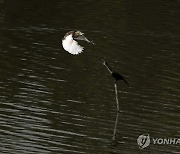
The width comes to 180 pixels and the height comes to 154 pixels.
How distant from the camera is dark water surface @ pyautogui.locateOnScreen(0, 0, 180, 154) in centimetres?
1859

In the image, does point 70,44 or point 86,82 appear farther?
point 86,82

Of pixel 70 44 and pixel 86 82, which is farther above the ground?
pixel 86 82

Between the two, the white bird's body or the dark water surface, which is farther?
the dark water surface

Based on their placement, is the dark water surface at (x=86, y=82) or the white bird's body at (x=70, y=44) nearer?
the white bird's body at (x=70, y=44)

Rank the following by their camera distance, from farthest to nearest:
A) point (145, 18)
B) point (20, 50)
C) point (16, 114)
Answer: point (145, 18), point (20, 50), point (16, 114)

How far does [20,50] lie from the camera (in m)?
30.6

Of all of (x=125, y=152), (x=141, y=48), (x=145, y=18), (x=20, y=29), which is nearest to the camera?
(x=125, y=152)

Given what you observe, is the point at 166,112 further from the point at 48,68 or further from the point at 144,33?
the point at 144,33

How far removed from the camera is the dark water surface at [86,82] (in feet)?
61.0

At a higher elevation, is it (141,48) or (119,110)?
(141,48)

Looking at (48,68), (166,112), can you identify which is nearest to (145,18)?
(48,68)

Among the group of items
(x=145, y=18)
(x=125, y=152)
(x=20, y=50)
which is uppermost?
(x=145, y=18)

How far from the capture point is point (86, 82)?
976 inches

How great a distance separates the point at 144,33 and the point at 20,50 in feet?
30.8
